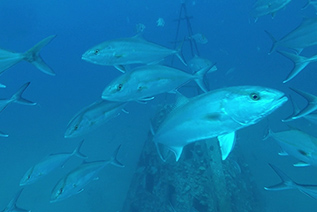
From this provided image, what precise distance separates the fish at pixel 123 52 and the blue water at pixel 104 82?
0.53m

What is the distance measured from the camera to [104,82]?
52031 mm

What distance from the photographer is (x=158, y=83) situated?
281cm

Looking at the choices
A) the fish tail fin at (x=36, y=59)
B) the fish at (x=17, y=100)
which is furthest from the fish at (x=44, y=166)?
the fish tail fin at (x=36, y=59)

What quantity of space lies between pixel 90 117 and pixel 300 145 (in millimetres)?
2696

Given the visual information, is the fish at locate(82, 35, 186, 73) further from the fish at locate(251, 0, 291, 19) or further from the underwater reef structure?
the underwater reef structure

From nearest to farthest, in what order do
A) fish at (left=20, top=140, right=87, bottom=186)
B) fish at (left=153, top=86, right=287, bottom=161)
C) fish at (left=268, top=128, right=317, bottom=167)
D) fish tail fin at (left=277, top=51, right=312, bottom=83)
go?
fish at (left=153, top=86, right=287, bottom=161) → fish at (left=268, top=128, right=317, bottom=167) → fish tail fin at (left=277, top=51, right=312, bottom=83) → fish at (left=20, top=140, right=87, bottom=186)

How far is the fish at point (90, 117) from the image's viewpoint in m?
3.22

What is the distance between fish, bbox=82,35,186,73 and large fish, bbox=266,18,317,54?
190 cm

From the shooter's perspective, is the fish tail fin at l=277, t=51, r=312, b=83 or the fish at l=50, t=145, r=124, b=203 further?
the fish at l=50, t=145, r=124, b=203

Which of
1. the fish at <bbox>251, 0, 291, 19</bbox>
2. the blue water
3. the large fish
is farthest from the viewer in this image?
the blue water

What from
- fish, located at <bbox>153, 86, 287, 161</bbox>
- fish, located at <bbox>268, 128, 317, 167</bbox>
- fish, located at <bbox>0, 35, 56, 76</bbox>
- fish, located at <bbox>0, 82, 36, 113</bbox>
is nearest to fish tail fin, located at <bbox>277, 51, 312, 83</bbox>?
fish, located at <bbox>268, 128, 317, 167</bbox>

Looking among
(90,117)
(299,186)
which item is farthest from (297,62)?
(90,117)

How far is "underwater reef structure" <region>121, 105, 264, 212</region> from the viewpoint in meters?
5.29

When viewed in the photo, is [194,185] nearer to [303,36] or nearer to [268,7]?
[303,36]
